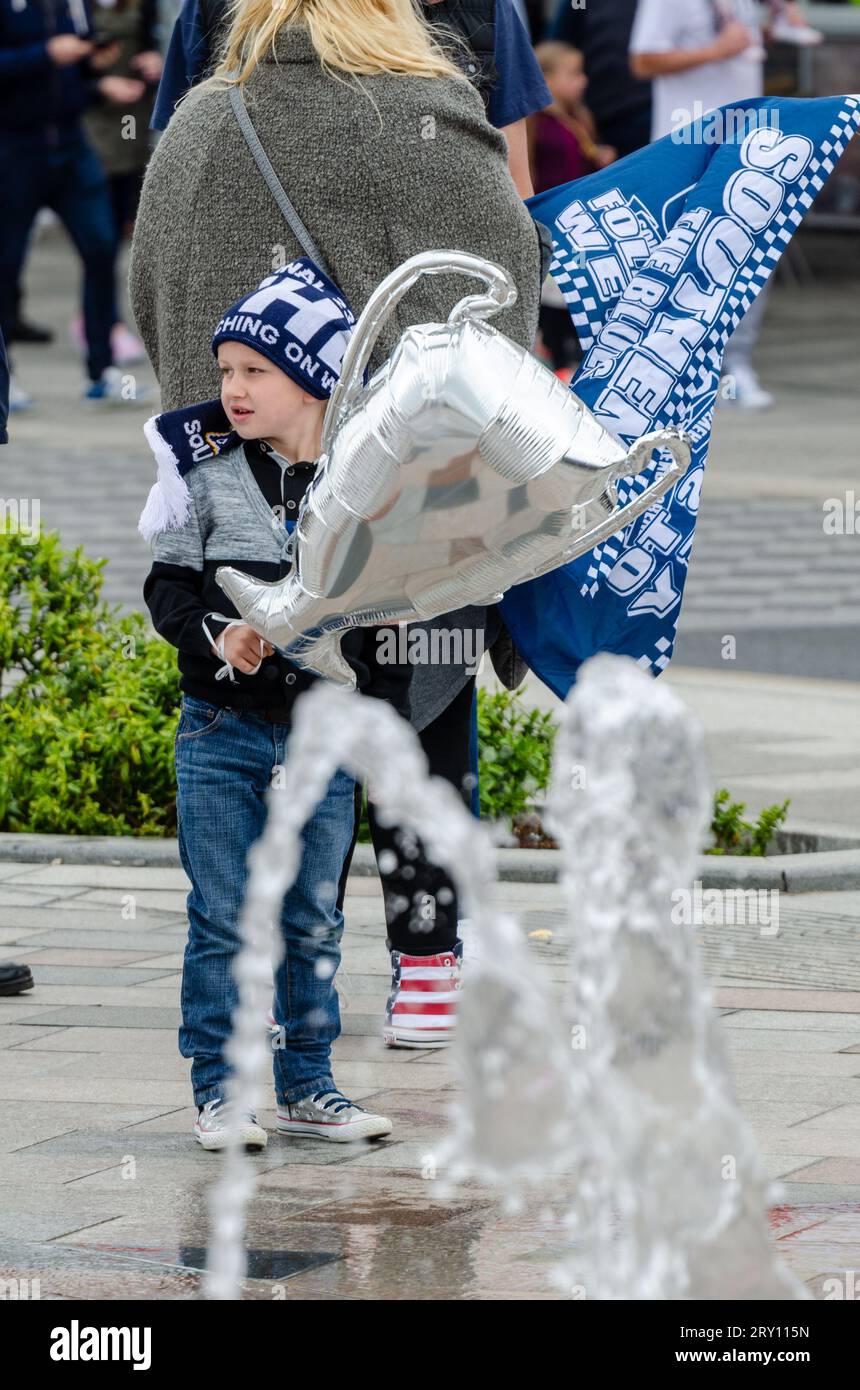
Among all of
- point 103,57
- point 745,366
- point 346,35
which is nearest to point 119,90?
point 103,57

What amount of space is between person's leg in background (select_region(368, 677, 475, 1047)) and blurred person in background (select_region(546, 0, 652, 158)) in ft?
33.8

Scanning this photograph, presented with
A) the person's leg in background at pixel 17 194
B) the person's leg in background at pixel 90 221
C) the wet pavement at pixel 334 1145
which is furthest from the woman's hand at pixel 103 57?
the wet pavement at pixel 334 1145

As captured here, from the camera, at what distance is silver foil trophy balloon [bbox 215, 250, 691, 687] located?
13.5ft

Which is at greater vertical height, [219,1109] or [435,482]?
[435,482]

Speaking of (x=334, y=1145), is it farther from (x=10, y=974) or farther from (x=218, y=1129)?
(x=10, y=974)

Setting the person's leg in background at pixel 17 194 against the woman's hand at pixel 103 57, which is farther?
the woman's hand at pixel 103 57

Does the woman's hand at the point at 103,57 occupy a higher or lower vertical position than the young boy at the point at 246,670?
higher

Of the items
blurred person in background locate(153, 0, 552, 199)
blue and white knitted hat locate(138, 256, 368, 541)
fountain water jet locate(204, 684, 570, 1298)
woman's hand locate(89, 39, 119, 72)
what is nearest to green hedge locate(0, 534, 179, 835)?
blurred person in background locate(153, 0, 552, 199)

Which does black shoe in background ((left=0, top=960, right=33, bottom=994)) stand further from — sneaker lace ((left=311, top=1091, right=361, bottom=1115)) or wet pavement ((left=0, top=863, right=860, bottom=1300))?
sneaker lace ((left=311, top=1091, right=361, bottom=1115))

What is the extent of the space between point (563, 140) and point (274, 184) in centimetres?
968

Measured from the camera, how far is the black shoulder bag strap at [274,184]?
15.7ft

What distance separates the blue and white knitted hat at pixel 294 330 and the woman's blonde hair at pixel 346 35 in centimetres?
55

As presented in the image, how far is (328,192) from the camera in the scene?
189 inches

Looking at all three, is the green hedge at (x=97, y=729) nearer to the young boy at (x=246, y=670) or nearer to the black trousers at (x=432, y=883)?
the black trousers at (x=432, y=883)
